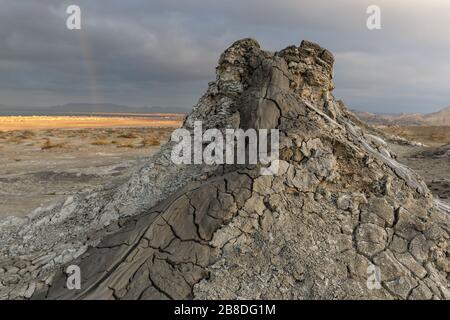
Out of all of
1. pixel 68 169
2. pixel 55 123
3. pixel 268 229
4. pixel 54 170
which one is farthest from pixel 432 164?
pixel 55 123

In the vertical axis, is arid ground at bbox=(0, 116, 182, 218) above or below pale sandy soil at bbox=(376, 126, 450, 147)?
below

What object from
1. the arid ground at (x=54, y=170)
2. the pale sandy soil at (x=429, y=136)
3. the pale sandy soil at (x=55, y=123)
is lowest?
the arid ground at (x=54, y=170)

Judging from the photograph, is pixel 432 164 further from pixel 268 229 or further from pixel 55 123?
pixel 55 123

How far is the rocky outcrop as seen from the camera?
139 inches

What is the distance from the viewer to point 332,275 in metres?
3.52

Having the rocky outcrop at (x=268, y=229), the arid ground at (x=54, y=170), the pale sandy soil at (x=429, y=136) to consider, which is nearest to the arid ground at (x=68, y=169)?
the arid ground at (x=54, y=170)

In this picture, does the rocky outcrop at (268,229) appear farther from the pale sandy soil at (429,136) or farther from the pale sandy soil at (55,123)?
the pale sandy soil at (55,123)

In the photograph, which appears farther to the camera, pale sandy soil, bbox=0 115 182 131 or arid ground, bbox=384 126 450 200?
pale sandy soil, bbox=0 115 182 131

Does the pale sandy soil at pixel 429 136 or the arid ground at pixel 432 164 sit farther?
the pale sandy soil at pixel 429 136

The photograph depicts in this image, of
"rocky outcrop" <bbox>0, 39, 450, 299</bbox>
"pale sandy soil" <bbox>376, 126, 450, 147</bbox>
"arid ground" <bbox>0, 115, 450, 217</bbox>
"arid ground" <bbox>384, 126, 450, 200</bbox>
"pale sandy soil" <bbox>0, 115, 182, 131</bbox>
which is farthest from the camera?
"pale sandy soil" <bbox>0, 115, 182, 131</bbox>

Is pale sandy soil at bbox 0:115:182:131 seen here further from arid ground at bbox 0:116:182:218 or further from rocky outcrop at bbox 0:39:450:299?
rocky outcrop at bbox 0:39:450:299

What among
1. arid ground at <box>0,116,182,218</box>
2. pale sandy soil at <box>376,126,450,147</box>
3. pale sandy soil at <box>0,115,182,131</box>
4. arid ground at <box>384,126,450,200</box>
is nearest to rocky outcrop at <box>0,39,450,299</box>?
arid ground at <box>0,116,182,218</box>

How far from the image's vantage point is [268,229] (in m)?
3.82

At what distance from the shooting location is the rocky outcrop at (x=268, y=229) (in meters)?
3.52
